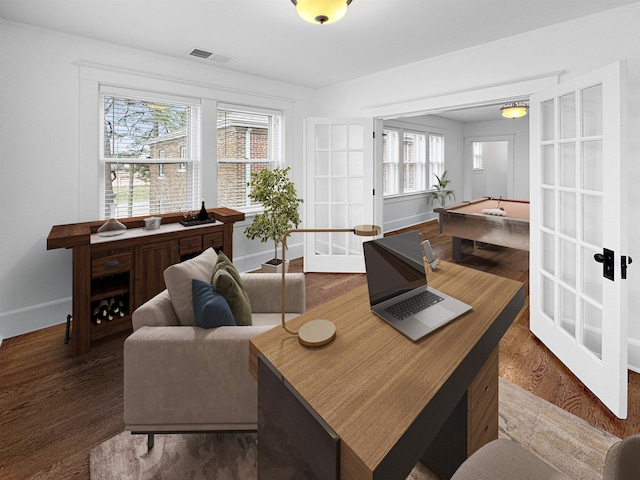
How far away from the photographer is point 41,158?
2.91m

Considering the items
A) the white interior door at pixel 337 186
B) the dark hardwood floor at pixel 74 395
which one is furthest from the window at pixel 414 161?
the dark hardwood floor at pixel 74 395

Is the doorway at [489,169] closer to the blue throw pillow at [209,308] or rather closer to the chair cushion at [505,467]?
the blue throw pillow at [209,308]

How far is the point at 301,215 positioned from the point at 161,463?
3.72 metres

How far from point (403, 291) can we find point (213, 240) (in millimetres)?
2517

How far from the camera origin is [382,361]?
105cm

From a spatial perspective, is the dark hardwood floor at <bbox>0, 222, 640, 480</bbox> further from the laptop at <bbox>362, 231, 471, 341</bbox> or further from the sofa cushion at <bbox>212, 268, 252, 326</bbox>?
the laptop at <bbox>362, 231, 471, 341</bbox>

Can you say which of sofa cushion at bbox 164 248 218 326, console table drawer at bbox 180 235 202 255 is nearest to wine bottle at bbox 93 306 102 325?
console table drawer at bbox 180 235 202 255

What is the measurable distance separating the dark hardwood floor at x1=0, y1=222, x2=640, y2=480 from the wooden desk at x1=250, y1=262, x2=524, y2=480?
986 mm

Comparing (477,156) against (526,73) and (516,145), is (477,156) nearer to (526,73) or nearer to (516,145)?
(516,145)

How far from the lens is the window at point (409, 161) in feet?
23.3

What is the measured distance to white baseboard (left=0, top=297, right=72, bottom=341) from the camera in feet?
9.33

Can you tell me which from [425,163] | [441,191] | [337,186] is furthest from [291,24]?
[441,191]

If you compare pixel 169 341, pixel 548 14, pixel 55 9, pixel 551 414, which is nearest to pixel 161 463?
pixel 169 341

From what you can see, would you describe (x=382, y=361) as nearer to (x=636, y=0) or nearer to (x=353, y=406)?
(x=353, y=406)
